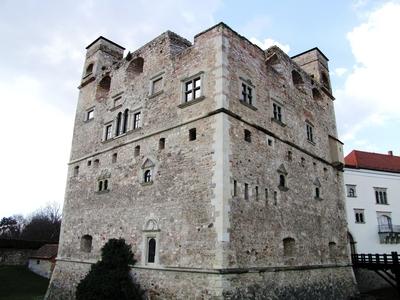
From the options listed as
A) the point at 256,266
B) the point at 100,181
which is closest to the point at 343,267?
the point at 256,266

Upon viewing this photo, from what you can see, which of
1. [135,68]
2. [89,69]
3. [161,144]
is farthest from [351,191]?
[89,69]

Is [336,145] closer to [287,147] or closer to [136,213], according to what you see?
[287,147]

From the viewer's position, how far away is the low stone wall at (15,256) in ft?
112

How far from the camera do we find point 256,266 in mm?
13195

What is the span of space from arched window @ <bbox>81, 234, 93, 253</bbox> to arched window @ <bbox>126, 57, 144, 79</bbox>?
932 centimetres

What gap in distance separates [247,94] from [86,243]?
1197 cm

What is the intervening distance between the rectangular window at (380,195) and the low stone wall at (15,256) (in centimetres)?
3367

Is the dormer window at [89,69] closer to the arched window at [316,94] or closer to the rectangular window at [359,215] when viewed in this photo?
the arched window at [316,94]

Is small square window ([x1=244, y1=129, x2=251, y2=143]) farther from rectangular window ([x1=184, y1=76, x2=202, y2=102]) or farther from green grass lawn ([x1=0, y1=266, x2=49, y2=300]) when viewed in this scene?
green grass lawn ([x1=0, y1=266, x2=49, y2=300])

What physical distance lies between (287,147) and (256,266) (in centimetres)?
671

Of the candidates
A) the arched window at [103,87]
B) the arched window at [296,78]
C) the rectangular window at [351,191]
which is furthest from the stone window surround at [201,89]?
the rectangular window at [351,191]

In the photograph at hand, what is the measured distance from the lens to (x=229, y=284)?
11773mm

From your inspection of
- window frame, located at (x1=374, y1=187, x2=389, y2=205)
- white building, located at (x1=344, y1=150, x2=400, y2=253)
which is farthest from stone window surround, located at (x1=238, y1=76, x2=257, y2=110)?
window frame, located at (x1=374, y1=187, x2=389, y2=205)

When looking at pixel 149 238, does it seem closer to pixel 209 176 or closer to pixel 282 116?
pixel 209 176
